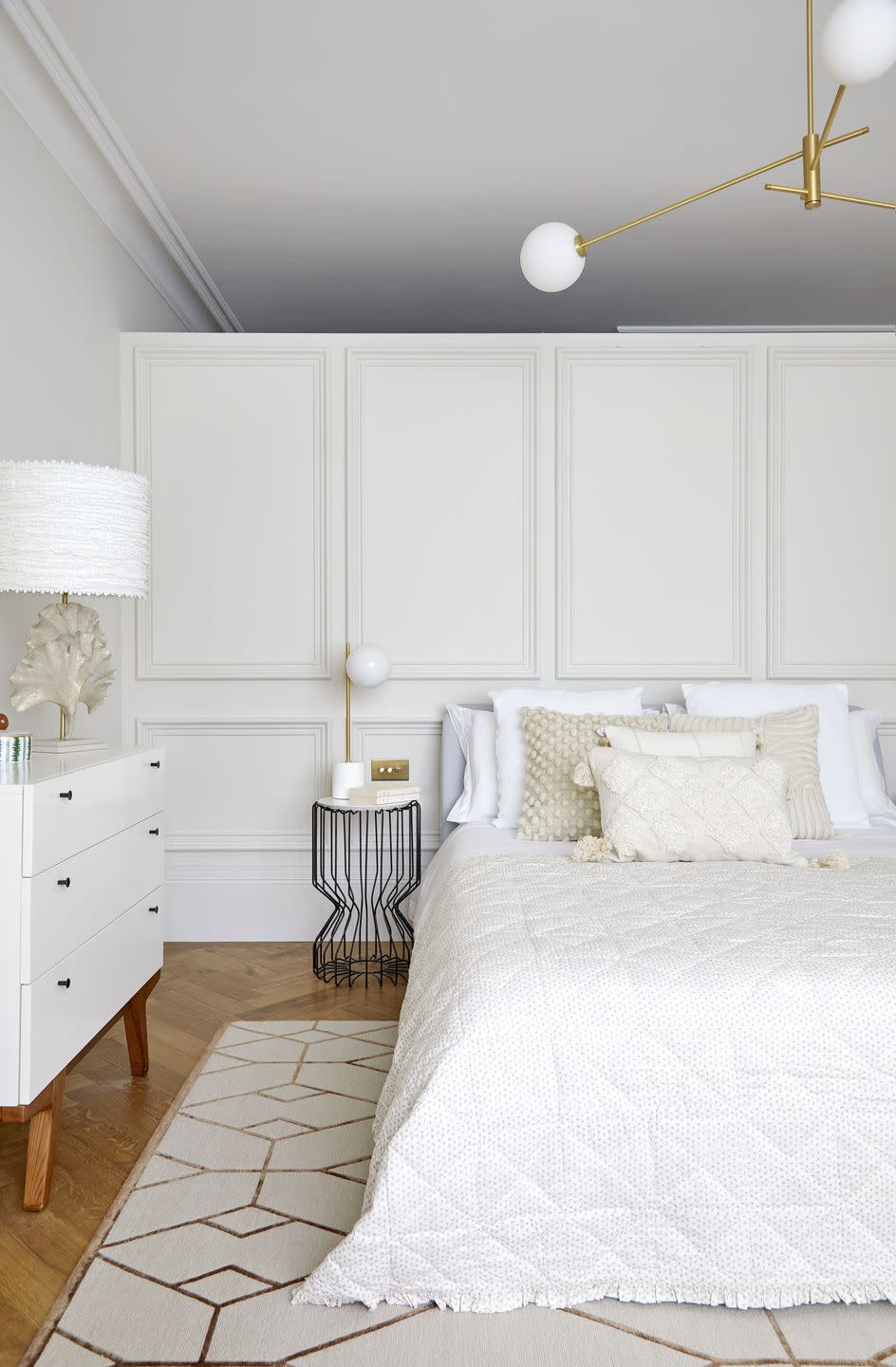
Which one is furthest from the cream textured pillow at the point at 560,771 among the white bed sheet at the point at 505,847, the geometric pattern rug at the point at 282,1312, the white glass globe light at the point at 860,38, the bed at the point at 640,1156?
the white glass globe light at the point at 860,38

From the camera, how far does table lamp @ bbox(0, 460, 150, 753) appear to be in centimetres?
232

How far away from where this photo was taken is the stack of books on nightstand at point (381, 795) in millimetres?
3533

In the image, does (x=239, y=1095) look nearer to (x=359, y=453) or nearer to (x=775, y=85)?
(x=359, y=453)

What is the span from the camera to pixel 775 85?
2.89 m

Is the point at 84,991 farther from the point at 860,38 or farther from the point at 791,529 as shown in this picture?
the point at 791,529

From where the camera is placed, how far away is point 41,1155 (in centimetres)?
198

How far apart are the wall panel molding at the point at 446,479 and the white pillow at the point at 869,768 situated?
125 cm

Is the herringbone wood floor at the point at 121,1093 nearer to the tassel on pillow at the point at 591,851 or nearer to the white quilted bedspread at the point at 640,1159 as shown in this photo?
the white quilted bedspread at the point at 640,1159

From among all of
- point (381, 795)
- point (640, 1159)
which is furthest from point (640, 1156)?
point (381, 795)

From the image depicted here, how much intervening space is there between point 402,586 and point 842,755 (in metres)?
1.76

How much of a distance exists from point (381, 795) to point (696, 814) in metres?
1.24

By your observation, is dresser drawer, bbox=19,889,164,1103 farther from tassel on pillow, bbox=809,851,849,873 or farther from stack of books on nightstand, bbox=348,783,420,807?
tassel on pillow, bbox=809,851,849,873

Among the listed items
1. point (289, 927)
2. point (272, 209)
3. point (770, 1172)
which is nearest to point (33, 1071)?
point (770, 1172)

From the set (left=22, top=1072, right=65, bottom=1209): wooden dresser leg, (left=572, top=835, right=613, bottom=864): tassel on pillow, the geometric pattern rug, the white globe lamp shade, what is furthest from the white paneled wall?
(left=22, top=1072, right=65, bottom=1209): wooden dresser leg
